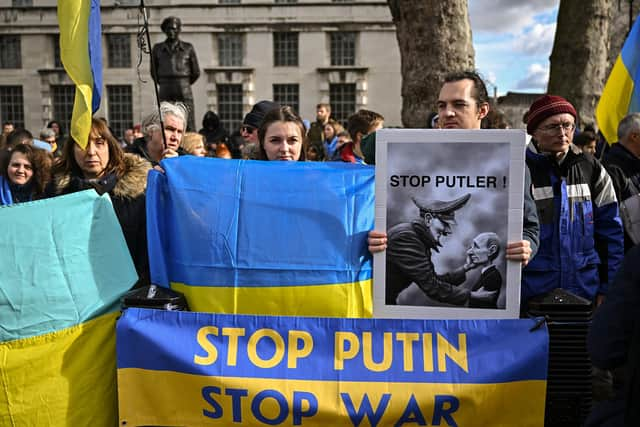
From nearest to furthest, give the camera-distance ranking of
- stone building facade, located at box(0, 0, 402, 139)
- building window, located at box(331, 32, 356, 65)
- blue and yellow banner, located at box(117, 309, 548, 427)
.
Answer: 1. blue and yellow banner, located at box(117, 309, 548, 427)
2. stone building facade, located at box(0, 0, 402, 139)
3. building window, located at box(331, 32, 356, 65)

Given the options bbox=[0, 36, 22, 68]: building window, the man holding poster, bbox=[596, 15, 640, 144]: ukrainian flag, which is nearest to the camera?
the man holding poster

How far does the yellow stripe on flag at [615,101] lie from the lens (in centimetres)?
498

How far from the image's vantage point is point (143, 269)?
312 cm

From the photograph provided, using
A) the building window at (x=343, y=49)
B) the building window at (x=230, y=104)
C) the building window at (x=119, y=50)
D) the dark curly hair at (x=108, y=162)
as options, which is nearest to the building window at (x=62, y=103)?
the building window at (x=119, y=50)

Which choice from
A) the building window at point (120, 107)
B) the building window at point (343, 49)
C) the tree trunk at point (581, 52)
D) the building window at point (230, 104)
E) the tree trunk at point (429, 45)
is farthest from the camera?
the building window at point (120, 107)

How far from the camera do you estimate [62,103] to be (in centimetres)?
3219

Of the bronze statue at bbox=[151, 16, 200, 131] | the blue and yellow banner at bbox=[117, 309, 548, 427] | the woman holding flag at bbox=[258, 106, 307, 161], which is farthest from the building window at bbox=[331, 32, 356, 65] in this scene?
Result: the blue and yellow banner at bbox=[117, 309, 548, 427]

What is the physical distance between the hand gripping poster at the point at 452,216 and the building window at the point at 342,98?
2872cm

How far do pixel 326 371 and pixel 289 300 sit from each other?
36 cm

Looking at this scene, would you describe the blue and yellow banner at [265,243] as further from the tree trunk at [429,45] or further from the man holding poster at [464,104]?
the tree trunk at [429,45]

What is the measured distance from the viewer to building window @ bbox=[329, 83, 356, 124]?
30.8 meters

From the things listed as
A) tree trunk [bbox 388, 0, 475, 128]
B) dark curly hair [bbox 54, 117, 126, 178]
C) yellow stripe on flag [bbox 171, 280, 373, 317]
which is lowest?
yellow stripe on flag [bbox 171, 280, 373, 317]

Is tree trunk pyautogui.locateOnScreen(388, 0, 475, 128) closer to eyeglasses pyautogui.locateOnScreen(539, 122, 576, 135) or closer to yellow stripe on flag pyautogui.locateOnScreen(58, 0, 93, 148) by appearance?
eyeglasses pyautogui.locateOnScreen(539, 122, 576, 135)

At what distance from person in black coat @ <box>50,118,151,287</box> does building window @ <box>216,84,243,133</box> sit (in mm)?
27732
